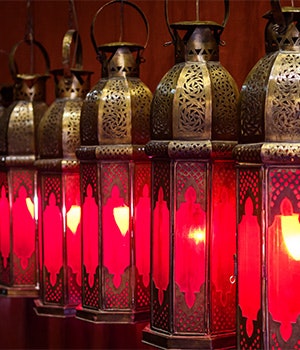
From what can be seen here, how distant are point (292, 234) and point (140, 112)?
2.95 ft

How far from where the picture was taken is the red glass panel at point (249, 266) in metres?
2.16

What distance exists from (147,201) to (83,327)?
0.47 m

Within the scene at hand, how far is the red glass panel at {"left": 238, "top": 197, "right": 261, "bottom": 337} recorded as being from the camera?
7.10 feet

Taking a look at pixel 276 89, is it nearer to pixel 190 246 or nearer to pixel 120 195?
pixel 190 246

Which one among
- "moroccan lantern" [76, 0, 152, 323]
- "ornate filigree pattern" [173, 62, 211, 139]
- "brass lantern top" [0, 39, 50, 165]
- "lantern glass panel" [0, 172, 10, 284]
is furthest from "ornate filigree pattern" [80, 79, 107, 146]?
"lantern glass panel" [0, 172, 10, 284]

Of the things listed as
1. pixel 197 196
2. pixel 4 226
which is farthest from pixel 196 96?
pixel 4 226

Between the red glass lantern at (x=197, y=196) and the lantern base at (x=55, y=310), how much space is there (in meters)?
0.66

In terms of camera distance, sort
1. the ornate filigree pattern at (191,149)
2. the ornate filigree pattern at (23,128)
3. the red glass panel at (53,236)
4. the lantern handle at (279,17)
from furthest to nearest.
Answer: the ornate filigree pattern at (23,128)
the red glass panel at (53,236)
the ornate filigree pattern at (191,149)
the lantern handle at (279,17)

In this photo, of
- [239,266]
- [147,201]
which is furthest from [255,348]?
[147,201]

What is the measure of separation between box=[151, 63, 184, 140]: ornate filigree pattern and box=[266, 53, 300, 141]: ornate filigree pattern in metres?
0.42

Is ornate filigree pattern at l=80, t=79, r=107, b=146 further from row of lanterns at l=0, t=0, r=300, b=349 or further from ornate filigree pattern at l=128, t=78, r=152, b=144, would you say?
ornate filigree pattern at l=128, t=78, r=152, b=144

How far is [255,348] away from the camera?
219cm

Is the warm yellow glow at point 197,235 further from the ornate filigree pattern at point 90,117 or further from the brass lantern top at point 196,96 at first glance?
the ornate filigree pattern at point 90,117

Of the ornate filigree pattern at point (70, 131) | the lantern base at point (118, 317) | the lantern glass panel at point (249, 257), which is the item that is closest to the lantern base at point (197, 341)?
the lantern glass panel at point (249, 257)
